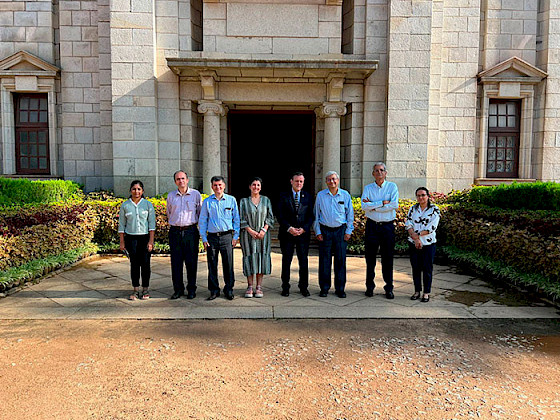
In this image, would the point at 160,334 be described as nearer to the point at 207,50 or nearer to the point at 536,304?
the point at 536,304

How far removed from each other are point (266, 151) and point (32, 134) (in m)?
8.01

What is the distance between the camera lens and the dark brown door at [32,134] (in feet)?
36.1

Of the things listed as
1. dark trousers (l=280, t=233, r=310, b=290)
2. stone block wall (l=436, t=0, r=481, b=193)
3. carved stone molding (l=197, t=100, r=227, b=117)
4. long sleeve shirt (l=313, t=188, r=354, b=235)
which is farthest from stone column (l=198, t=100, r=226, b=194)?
stone block wall (l=436, t=0, r=481, b=193)

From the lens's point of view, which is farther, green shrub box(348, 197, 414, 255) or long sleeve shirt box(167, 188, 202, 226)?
green shrub box(348, 197, 414, 255)

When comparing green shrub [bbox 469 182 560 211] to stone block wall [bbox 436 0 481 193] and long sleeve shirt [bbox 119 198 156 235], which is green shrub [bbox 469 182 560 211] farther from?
long sleeve shirt [bbox 119 198 156 235]

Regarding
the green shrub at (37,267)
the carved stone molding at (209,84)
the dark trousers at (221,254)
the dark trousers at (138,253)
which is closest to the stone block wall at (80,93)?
the carved stone molding at (209,84)

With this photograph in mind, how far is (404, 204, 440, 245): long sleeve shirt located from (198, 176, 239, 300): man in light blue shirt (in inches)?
97.3

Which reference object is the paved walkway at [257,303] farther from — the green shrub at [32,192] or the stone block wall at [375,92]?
the stone block wall at [375,92]

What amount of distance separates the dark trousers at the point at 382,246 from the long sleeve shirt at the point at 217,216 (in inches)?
75.1

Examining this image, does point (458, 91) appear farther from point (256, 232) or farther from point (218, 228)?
point (218, 228)

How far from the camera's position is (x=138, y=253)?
561cm

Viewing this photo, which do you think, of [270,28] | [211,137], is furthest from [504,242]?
[270,28]

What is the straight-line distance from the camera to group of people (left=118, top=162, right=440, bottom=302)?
18.3 feet

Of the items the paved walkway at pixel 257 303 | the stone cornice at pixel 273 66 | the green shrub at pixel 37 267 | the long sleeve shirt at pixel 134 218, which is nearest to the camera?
the paved walkway at pixel 257 303
